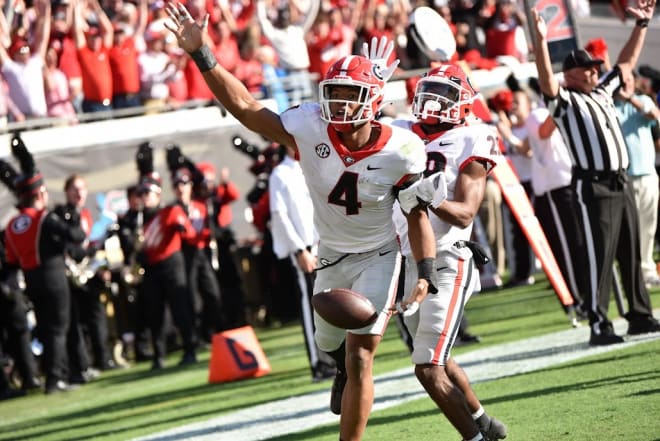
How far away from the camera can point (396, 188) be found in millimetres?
5852

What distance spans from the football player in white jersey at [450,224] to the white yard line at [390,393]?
1741 millimetres

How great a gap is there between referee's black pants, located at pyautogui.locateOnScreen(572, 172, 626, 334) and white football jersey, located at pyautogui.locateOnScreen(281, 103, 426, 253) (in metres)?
3.18

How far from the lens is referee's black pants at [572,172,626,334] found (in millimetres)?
8844

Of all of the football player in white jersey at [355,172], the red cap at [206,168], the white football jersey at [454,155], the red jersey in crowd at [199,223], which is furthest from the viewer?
the red cap at [206,168]

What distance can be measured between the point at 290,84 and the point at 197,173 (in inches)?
86.6

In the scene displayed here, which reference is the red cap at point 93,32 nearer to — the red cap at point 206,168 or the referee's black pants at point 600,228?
the red cap at point 206,168

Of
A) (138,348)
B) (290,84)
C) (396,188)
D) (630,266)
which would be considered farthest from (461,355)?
(290,84)

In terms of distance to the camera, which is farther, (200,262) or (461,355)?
(200,262)

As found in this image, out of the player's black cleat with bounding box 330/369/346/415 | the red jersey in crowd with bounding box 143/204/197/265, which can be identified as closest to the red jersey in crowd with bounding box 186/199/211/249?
the red jersey in crowd with bounding box 143/204/197/265

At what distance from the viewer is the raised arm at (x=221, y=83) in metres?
5.89

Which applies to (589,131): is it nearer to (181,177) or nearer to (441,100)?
(441,100)

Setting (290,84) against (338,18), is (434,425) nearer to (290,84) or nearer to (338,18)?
(290,84)

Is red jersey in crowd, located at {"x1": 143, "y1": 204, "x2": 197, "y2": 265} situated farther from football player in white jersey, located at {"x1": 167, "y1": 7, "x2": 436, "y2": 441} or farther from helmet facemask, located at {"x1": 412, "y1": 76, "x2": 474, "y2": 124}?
football player in white jersey, located at {"x1": 167, "y1": 7, "x2": 436, "y2": 441}

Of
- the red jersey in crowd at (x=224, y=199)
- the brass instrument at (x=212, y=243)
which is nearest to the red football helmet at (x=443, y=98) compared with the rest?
the brass instrument at (x=212, y=243)
